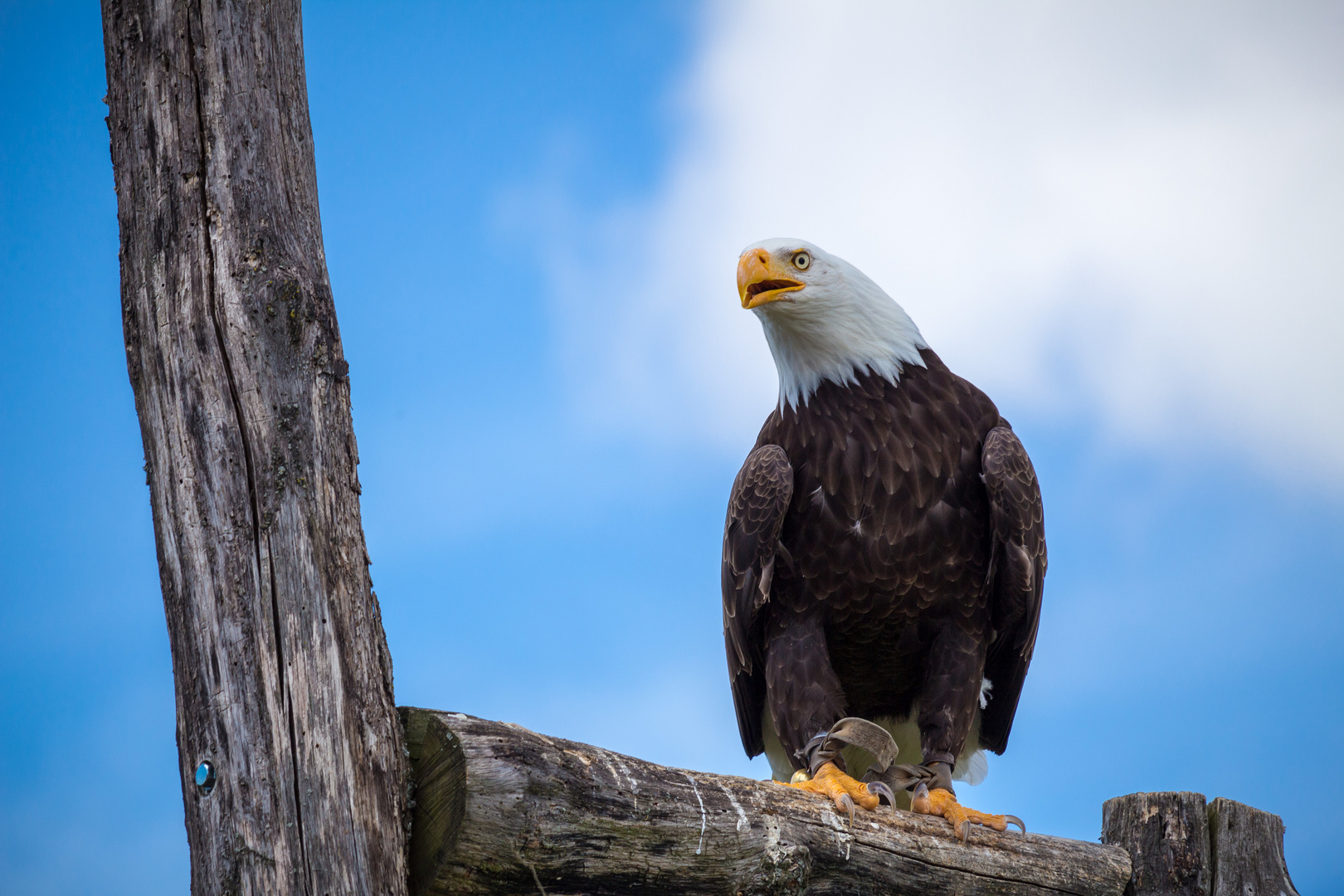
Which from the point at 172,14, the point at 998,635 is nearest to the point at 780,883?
the point at 998,635

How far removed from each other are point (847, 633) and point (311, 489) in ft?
7.34

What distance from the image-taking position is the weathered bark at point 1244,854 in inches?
141

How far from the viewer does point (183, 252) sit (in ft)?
8.35

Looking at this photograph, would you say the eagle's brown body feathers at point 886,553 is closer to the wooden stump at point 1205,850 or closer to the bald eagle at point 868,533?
the bald eagle at point 868,533

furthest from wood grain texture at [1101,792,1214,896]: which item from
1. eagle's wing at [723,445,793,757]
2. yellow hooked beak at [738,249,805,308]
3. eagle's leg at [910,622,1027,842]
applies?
yellow hooked beak at [738,249,805,308]

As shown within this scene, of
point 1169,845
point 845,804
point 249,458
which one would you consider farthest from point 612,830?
point 1169,845

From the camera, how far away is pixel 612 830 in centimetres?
250

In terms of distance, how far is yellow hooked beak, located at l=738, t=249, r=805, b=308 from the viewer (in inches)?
160

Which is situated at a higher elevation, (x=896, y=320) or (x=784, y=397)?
(x=896, y=320)

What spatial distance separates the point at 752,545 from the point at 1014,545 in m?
0.96

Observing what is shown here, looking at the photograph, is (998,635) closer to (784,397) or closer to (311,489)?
(784,397)

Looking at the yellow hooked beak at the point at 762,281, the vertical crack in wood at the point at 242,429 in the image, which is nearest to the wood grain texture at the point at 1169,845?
the yellow hooked beak at the point at 762,281

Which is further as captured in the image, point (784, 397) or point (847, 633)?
point (784, 397)

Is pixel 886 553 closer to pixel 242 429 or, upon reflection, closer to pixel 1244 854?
pixel 1244 854
